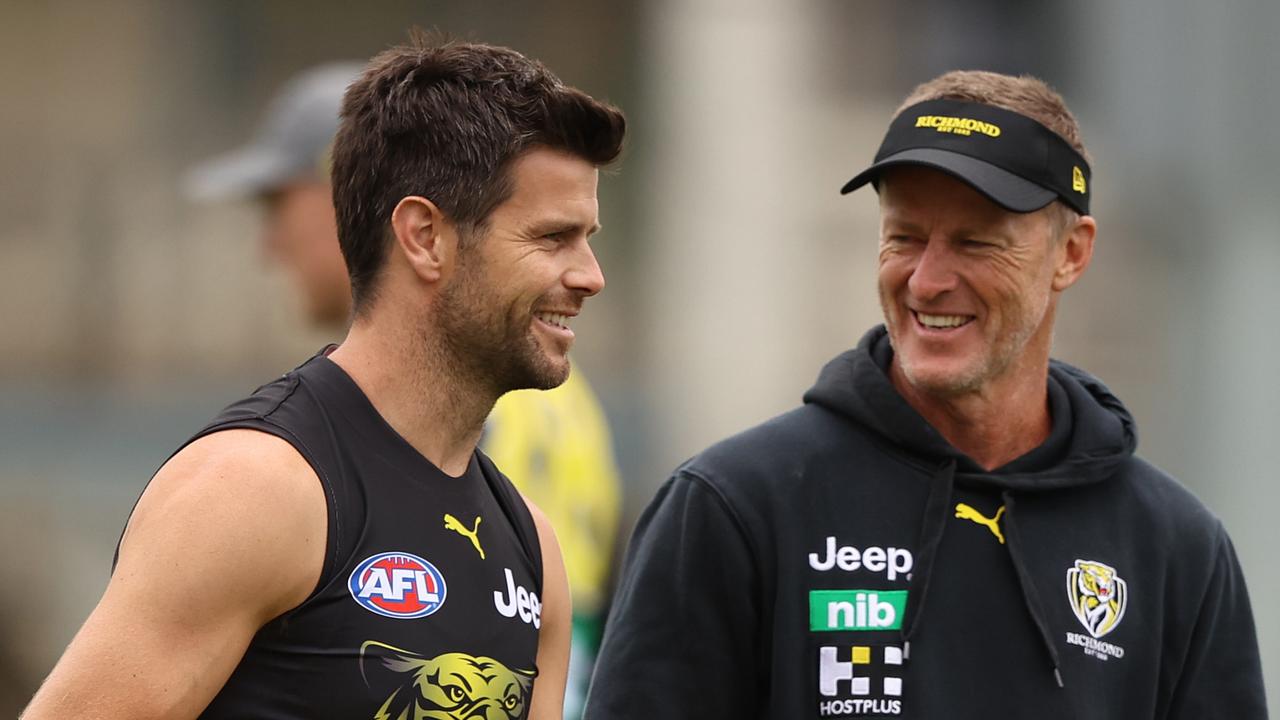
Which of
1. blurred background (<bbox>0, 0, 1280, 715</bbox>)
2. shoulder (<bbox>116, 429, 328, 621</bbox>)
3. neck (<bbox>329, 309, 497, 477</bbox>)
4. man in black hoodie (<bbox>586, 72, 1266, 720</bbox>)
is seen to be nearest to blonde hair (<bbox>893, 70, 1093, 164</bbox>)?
man in black hoodie (<bbox>586, 72, 1266, 720</bbox>)

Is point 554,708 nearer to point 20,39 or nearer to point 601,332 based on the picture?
point 601,332

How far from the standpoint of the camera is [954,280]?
3180mm

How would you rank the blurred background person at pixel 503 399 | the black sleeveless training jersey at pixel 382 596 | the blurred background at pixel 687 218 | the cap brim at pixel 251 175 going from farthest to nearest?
the blurred background at pixel 687 218, the cap brim at pixel 251 175, the blurred background person at pixel 503 399, the black sleeveless training jersey at pixel 382 596

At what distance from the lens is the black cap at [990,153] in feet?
10.3

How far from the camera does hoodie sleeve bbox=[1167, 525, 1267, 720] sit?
10.5 feet

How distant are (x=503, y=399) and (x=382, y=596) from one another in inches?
73.0

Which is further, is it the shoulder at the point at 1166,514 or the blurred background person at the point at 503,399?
the blurred background person at the point at 503,399

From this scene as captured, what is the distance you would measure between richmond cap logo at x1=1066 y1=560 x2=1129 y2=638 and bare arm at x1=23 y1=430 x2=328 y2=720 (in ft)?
4.61

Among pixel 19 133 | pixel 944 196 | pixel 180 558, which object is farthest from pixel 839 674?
pixel 19 133

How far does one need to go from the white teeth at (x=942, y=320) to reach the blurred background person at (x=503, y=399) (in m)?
1.32

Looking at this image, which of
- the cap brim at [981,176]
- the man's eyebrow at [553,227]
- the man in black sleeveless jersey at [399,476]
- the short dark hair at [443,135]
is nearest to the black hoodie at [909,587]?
the man in black sleeveless jersey at [399,476]

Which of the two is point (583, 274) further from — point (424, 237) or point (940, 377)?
point (940, 377)

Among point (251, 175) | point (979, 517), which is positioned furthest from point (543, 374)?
point (251, 175)

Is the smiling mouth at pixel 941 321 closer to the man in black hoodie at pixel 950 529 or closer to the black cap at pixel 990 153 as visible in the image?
the man in black hoodie at pixel 950 529
